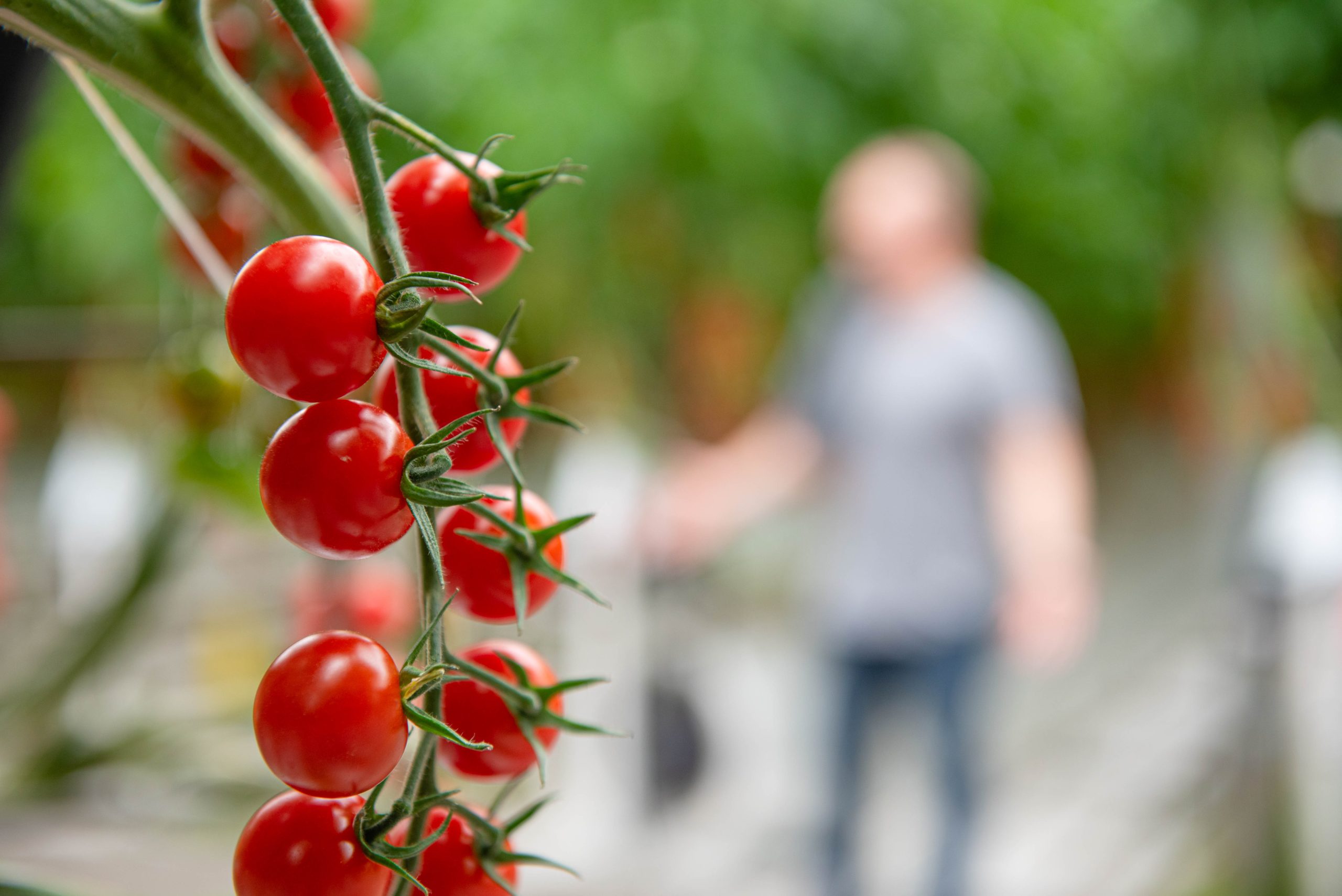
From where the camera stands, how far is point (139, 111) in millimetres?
1885

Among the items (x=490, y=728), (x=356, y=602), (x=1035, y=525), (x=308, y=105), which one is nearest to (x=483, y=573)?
(x=490, y=728)

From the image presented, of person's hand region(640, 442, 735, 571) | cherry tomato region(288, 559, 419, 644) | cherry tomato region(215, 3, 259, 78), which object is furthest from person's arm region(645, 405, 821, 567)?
cherry tomato region(215, 3, 259, 78)

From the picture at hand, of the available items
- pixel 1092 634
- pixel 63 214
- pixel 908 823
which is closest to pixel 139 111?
pixel 63 214

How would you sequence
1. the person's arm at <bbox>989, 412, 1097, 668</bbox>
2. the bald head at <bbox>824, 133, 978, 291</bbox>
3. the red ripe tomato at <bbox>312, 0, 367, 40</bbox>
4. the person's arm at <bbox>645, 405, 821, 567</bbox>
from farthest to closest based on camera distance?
the person's arm at <bbox>645, 405, 821, 567</bbox> < the bald head at <bbox>824, 133, 978, 291</bbox> < the person's arm at <bbox>989, 412, 1097, 668</bbox> < the red ripe tomato at <bbox>312, 0, 367, 40</bbox>

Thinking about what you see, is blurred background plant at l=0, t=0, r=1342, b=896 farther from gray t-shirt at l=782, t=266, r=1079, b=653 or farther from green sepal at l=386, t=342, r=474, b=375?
green sepal at l=386, t=342, r=474, b=375

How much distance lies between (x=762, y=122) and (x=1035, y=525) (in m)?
1.00

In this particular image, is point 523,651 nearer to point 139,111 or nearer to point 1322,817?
point 139,111

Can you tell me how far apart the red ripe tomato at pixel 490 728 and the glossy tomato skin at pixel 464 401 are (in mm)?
27

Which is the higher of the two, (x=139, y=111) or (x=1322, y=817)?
(x=139, y=111)

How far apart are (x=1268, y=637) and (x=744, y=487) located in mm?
725

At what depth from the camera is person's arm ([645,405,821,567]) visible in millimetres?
→ 1762

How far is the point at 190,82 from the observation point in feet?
0.52

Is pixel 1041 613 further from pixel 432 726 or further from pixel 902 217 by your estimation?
pixel 432 726

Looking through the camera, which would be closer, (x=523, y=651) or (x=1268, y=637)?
(x=523, y=651)
